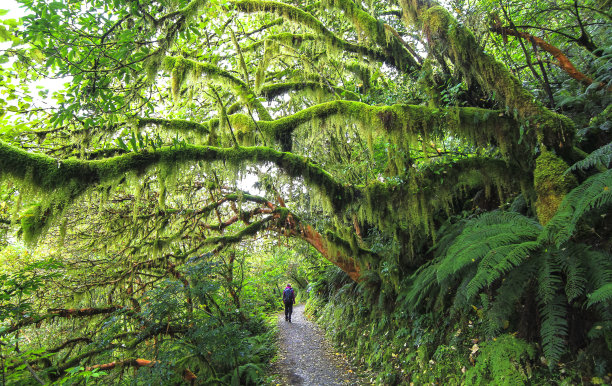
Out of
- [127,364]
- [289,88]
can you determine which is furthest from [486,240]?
[127,364]

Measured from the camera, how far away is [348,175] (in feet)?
18.3

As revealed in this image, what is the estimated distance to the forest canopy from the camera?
2643mm

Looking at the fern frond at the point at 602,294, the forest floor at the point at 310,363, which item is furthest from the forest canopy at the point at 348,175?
the forest floor at the point at 310,363

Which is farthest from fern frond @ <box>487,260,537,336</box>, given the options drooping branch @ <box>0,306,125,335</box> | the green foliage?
drooping branch @ <box>0,306,125,335</box>

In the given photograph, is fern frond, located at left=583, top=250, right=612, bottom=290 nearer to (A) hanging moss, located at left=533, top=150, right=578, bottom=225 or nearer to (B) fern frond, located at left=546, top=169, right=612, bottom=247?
(B) fern frond, located at left=546, top=169, right=612, bottom=247

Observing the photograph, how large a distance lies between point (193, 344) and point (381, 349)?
3.55 meters

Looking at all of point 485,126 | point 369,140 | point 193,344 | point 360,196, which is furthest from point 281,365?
point 485,126

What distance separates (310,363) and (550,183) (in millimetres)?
6925

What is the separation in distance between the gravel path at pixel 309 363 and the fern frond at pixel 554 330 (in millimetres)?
4373

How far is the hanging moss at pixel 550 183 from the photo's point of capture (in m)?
3.11

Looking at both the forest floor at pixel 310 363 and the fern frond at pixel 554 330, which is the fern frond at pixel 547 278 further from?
the forest floor at pixel 310 363

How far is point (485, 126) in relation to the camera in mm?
3713

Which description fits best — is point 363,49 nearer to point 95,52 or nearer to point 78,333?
point 95,52

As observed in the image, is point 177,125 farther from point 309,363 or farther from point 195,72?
point 309,363
